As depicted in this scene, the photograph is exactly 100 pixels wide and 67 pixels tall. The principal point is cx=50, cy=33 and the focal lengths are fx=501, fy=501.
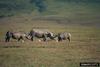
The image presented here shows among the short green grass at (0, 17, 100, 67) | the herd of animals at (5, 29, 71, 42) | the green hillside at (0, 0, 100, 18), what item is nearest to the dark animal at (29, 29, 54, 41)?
the herd of animals at (5, 29, 71, 42)

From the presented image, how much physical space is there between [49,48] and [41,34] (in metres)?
0.50

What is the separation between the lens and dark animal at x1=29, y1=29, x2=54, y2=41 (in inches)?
467

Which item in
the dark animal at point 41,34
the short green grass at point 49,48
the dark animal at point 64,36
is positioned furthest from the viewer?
the dark animal at point 41,34

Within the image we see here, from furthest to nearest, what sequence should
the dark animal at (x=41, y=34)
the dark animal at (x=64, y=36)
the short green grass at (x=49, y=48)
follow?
the dark animal at (x=41, y=34) < the dark animal at (x=64, y=36) < the short green grass at (x=49, y=48)

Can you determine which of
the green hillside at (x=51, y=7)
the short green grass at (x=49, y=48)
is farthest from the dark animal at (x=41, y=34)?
the green hillside at (x=51, y=7)

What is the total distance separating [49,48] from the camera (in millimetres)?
11695

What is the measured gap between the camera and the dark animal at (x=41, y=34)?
1187cm

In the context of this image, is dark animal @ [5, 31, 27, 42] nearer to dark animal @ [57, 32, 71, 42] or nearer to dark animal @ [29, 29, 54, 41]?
dark animal @ [29, 29, 54, 41]

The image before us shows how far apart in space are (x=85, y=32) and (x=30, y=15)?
4.50 ft

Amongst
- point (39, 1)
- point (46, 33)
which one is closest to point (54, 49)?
point (46, 33)

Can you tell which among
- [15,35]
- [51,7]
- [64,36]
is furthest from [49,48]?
[51,7]

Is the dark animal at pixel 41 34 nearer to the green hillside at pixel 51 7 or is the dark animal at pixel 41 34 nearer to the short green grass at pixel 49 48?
the short green grass at pixel 49 48

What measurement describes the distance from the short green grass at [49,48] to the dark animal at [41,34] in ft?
0.34

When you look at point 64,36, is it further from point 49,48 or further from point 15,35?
point 15,35
